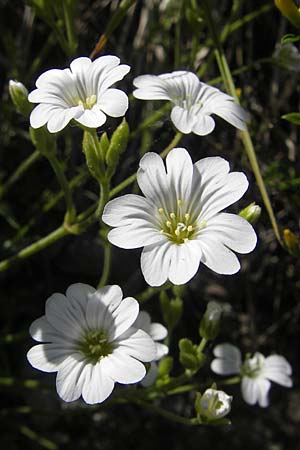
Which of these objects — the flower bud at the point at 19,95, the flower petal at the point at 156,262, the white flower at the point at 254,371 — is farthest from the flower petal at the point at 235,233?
the white flower at the point at 254,371

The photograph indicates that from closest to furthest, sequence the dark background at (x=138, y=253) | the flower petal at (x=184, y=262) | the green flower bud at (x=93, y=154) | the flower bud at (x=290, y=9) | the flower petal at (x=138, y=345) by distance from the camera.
A: the flower petal at (x=184, y=262) → the flower petal at (x=138, y=345) → the green flower bud at (x=93, y=154) → the flower bud at (x=290, y=9) → the dark background at (x=138, y=253)

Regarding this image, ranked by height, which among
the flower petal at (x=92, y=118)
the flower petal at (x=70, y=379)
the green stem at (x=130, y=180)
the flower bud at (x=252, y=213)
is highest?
the flower petal at (x=92, y=118)

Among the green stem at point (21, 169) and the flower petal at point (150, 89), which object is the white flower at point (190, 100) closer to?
the flower petal at point (150, 89)

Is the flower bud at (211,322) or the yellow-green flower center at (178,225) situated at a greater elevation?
the yellow-green flower center at (178,225)

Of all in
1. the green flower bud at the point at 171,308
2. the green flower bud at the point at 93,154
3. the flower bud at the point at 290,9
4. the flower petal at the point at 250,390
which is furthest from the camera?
the flower petal at the point at 250,390

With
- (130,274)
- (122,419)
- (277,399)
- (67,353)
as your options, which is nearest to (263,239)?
(130,274)

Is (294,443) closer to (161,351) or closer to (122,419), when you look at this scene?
(122,419)

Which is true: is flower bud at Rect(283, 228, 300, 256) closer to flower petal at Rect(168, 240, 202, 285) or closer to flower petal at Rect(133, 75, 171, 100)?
flower petal at Rect(168, 240, 202, 285)
